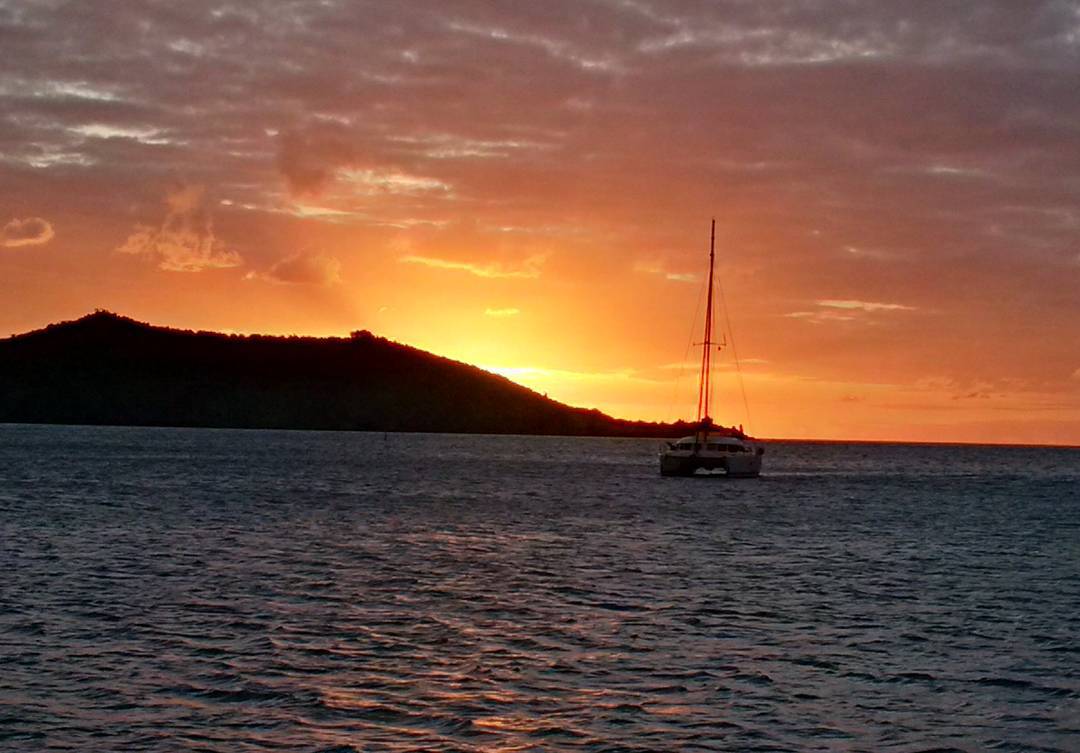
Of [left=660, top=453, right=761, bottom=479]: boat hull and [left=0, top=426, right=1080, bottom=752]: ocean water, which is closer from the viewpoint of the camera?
[left=0, top=426, right=1080, bottom=752]: ocean water

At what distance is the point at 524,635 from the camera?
30844 millimetres

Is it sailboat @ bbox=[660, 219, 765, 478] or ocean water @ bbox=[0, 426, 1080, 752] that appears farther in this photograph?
sailboat @ bbox=[660, 219, 765, 478]

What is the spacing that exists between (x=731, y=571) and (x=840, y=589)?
505cm

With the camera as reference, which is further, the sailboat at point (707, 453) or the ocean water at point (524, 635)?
the sailboat at point (707, 453)

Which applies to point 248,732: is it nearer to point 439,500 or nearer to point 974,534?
point 974,534

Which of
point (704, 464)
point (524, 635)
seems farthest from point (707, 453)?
point (524, 635)

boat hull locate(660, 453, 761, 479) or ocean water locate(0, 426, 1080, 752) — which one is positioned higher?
boat hull locate(660, 453, 761, 479)

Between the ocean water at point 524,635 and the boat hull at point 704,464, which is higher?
the boat hull at point 704,464

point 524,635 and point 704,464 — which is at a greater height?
point 704,464

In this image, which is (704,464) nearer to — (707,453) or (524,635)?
(707,453)

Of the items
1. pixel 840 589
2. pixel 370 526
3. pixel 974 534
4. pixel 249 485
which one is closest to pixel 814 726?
pixel 840 589

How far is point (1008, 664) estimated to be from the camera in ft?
95.6

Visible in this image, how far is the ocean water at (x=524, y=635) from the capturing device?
72.2 feet

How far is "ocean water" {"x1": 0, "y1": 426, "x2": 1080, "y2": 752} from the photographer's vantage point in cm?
2202
